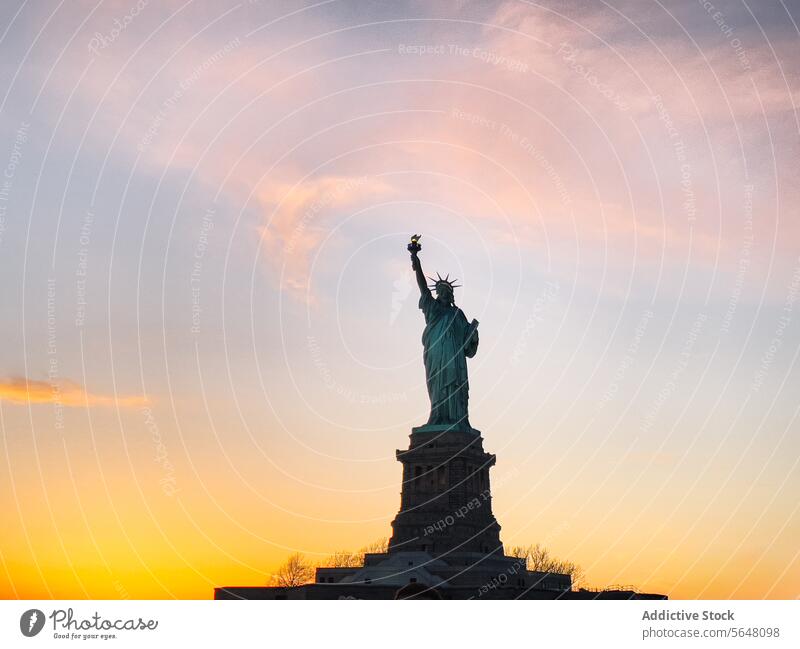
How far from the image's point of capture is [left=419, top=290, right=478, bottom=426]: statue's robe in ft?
246

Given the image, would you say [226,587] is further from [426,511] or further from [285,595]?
[426,511]

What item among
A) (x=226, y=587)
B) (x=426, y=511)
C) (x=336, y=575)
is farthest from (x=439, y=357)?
(x=226, y=587)

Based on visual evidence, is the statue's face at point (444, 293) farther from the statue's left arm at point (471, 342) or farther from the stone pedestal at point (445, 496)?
the stone pedestal at point (445, 496)

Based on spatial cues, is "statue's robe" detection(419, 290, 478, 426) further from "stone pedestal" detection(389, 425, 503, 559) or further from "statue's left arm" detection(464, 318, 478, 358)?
"stone pedestal" detection(389, 425, 503, 559)

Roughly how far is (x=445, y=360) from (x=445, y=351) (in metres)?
0.64

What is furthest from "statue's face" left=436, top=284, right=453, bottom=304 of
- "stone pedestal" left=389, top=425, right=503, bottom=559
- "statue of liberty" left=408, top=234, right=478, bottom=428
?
"stone pedestal" left=389, top=425, right=503, bottom=559

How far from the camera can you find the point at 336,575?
7000 cm

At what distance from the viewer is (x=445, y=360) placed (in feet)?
247

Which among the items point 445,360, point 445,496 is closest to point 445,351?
point 445,360

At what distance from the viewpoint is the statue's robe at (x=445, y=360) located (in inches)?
2948

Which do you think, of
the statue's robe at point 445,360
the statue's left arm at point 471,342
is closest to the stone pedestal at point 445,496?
the statue's robe at point 445,360
